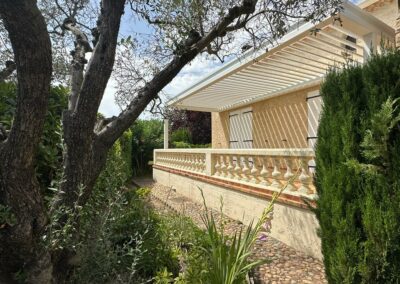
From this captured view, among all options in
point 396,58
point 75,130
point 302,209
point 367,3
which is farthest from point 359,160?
point 367,3

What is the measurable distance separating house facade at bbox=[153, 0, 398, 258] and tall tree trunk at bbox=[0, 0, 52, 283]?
6.18 ft

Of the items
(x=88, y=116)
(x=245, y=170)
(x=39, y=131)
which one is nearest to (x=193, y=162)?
(x=245, y=170)

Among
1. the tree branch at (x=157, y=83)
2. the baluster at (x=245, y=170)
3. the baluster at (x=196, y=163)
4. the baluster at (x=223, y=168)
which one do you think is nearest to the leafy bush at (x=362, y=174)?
the tree branch at (x=157, y=83)

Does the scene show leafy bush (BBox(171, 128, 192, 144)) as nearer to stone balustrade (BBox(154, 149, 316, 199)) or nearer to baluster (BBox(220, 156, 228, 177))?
stone balustrade (BBox(154, 149, 316, 199))

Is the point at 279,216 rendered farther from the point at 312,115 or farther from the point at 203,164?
the point at 312,115

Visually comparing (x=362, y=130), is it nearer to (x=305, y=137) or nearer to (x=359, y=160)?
(x=359, y=160)

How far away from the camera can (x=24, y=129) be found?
2.18m

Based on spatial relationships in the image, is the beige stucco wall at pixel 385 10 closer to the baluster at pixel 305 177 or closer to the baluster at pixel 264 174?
the baluster at pixel 264 174

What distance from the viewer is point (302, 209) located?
460 centimetres

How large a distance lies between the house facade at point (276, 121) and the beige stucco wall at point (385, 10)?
0.08ft

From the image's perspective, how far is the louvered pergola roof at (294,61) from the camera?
5590mm

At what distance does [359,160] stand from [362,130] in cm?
26

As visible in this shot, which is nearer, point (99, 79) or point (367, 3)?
point (99, 79)

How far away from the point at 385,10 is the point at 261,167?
18.3 feet
